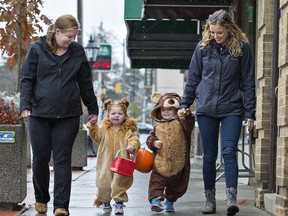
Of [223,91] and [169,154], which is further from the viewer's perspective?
[169,154]

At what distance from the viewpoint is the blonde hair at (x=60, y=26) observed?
6.48m

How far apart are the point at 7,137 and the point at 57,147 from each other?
761 mm

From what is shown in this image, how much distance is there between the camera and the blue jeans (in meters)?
6.54

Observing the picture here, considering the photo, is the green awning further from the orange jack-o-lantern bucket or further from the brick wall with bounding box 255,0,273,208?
the orange jack-o-lantern bucket

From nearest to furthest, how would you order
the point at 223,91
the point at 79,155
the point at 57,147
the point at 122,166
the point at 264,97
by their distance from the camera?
the point at 57,147 < the point at 223,91 < the point at 122,166 < the point at 264,97 < the point at 79,155

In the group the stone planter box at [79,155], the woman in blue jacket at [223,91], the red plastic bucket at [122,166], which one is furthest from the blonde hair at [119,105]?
the stone planter box at [79,155]

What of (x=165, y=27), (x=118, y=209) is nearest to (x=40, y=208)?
(x=118, y=209)

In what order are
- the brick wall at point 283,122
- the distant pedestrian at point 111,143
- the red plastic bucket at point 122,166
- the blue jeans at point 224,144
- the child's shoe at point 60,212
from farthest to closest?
the distant pedestrian at point 111,143 < the red plastic bucket at point 122,166 < the blue jeans at point 224,144 < the child's shoe at point 60,212 < the brick wall at point 283,122

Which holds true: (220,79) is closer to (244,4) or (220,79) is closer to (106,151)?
(106,151)

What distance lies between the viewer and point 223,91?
261 inches

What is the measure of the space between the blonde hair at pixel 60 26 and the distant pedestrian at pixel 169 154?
1.29m

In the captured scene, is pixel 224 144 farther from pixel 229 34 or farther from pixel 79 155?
pixel 79 155

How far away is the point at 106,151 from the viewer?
724cm

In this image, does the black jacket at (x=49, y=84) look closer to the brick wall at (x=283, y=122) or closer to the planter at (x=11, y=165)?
the planter at (x=11, y=165)
